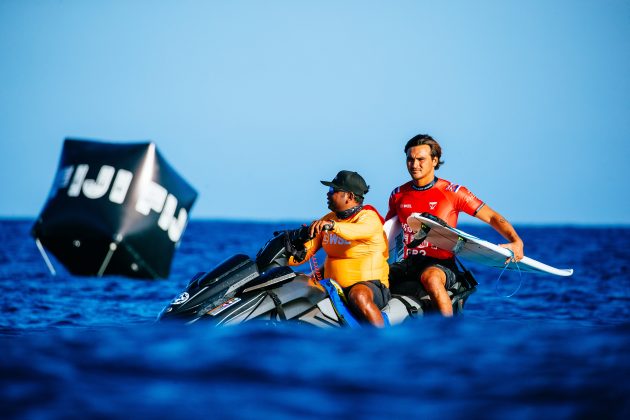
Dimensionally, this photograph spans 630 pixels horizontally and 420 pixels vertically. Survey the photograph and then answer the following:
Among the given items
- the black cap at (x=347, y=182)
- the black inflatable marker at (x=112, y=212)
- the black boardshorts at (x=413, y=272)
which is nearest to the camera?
the black cap at (x=347, y=182)

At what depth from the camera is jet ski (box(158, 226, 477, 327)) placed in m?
5.33

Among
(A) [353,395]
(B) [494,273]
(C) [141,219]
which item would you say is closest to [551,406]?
(A) [353,395]

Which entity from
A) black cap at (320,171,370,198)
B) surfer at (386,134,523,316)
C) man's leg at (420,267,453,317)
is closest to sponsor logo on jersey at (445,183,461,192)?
surfer at (386,134,523,316)

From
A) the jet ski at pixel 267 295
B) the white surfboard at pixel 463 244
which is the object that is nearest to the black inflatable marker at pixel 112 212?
the jet ski at pixel 267 295

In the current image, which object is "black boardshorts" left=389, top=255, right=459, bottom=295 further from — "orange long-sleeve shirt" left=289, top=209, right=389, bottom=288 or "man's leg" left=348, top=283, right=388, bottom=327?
"man's leg" left=348, top=283, right=388, bottom=327

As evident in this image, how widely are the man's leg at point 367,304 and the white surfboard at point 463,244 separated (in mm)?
918

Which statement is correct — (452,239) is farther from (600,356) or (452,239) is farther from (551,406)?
(551,406)

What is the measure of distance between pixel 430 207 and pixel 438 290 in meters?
0.85

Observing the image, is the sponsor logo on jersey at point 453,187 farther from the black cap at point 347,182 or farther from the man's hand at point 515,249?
the black cap at point 347,182

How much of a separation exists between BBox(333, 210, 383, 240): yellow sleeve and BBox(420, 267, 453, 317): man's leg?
60cm

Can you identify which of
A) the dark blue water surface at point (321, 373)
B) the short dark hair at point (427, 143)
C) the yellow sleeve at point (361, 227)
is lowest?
the dark blue water surface at point (321, 373)

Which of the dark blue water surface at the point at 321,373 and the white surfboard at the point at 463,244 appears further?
the white surfboard at the point at 463,244

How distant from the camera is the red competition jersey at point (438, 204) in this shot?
6.68m

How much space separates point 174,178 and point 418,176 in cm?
603
